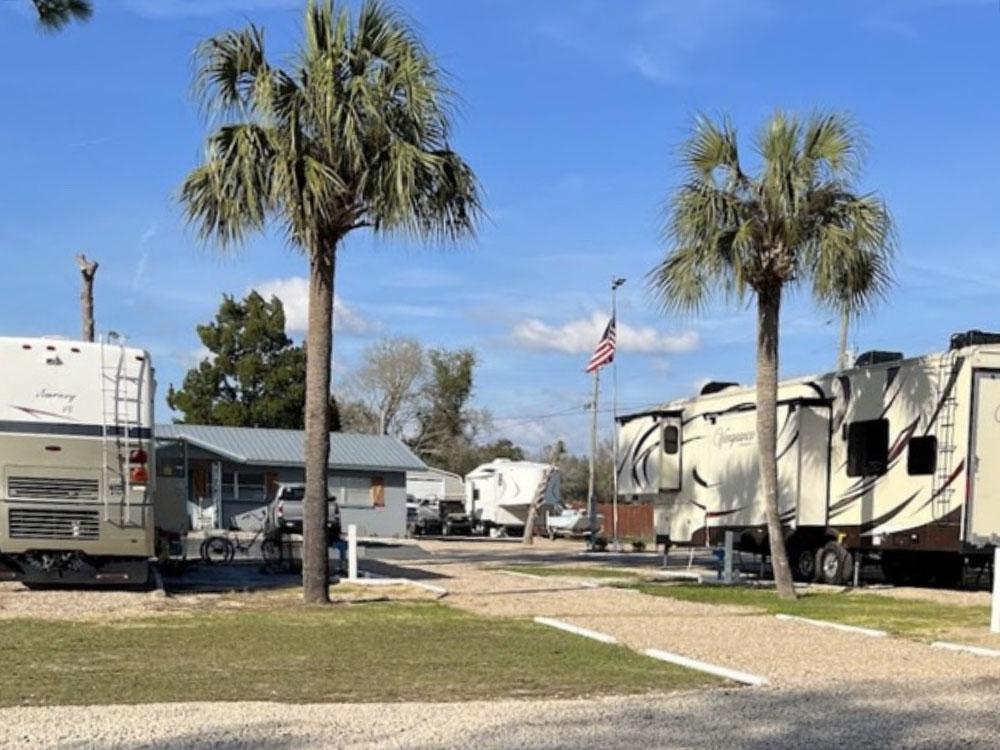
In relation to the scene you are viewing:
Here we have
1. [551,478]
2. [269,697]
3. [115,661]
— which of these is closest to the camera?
[269,697]

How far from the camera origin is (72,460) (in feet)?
48.9

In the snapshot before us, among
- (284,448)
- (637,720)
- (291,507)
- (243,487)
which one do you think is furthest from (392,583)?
(284,448)

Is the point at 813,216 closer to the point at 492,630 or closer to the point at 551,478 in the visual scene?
the point at 492,630

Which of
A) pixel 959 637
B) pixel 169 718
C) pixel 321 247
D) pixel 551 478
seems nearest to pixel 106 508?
pixel 321 247

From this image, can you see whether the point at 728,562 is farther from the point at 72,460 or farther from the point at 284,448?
the point at 284,448

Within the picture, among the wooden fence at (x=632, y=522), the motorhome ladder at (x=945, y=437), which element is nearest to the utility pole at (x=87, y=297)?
the motorhome ladder at (x=945, y=437)

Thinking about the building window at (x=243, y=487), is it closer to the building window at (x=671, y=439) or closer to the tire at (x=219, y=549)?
the tire at (x=219, y=549)

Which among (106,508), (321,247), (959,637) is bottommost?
(959,637)

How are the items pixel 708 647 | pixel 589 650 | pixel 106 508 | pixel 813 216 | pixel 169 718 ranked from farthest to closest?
pixel 813 216
pixel 106 508
pixel 708 647
pixel 589 650
pixel 169 718

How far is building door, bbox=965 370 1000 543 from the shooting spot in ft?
57.3

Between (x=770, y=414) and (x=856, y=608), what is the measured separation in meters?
2.95

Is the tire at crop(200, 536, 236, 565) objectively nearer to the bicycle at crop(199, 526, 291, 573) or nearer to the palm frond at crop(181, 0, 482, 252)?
the bicycle at crop(199, 526, 291, 573)

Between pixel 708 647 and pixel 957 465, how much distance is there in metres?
7.63

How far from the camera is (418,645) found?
1112cm
